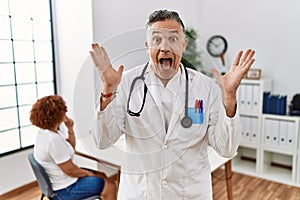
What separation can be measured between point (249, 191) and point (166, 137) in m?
2.36

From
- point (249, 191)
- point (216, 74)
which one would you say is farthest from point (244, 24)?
point (216, 74)

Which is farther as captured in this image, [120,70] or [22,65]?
[22,65]

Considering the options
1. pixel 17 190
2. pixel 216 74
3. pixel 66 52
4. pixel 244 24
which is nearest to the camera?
pixel 216 74

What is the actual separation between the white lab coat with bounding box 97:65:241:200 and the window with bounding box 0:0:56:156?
2.20m

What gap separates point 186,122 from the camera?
970mm

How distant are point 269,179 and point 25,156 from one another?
106 inches

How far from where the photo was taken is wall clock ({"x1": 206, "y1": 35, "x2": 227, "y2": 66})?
12.1 feet

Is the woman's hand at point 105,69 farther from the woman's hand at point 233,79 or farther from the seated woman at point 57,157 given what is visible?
the seated woman at point 57,157

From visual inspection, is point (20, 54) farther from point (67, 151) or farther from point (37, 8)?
point (67, 151)

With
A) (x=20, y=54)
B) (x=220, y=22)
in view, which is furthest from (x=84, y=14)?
(x=220, y=22)

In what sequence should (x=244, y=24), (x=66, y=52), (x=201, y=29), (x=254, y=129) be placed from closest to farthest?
(x=66, y=52) → (x=254, y=129) → (x=244, y=24) → (x=201, y=29)

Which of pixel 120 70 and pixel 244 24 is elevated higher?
pixel 244 24

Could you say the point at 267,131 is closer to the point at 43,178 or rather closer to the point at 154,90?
the point at 43,178

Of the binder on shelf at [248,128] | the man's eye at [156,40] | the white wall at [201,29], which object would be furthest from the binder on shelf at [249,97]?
the man's eye at [156,40]
